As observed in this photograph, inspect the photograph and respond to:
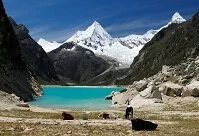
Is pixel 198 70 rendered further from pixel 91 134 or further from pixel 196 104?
pixel 91 134

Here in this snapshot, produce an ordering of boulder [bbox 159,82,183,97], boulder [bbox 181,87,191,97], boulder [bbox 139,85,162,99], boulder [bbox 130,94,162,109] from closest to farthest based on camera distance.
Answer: boulder [bbox 130,94,162,109] → boulder [bbox 181,87,191,97] → boulder [bbox 139,85,162,99] → boulder [bbox 159,82,183,97]

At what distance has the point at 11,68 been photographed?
138 m

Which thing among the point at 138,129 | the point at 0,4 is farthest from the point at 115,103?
the point at 138,129

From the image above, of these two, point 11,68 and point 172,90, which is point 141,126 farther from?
point 11,68

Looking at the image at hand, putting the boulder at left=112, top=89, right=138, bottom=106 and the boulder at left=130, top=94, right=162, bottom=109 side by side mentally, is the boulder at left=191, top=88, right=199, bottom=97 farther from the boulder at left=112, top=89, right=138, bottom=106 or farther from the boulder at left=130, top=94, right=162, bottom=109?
the boulder at left=112, top=89, right=138, bottom=106

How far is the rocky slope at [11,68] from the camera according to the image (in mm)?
118162

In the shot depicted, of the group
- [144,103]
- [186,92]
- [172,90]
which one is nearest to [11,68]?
[172,90]

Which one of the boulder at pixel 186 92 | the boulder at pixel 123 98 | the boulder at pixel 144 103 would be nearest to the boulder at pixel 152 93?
the boulder at pixel 144 103

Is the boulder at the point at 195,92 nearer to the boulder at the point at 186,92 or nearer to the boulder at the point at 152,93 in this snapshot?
the boulder at the point at 186,92

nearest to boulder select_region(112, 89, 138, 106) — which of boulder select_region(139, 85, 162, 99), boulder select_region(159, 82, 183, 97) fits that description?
boulder select_region(159, 82, 183, 97)

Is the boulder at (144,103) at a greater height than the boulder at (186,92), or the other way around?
the boulder at (186,92)

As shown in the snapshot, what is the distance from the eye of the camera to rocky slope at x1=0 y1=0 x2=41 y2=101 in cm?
11816

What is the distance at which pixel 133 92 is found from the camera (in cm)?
11075

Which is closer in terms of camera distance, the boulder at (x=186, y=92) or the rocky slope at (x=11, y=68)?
the boulder at (x=186, y=92)
